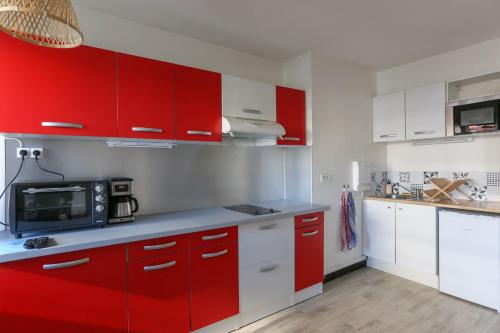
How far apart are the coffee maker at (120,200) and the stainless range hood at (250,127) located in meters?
0.88

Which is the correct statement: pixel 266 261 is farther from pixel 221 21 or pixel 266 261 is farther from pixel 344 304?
pixel 221 21

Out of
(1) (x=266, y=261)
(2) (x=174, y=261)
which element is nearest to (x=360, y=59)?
(1) (x=266, y=261)

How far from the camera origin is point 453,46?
287 centimetres

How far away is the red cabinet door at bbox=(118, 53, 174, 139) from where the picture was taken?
1.93 m

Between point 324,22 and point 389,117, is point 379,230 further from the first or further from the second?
point 324,22

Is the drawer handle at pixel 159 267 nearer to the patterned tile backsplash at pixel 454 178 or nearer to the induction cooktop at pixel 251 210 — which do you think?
the induction cooktop at pixel 251 210

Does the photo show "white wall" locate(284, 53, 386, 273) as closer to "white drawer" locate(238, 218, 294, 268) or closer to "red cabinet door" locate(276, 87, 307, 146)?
"red cabinet door" locate(276, 87, 307, 146)

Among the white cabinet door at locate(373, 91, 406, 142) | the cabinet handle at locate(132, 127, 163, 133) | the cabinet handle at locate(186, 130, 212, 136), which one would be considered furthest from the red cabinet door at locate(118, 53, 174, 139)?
the white cabinet door at locate(373, 91, 406, 142)

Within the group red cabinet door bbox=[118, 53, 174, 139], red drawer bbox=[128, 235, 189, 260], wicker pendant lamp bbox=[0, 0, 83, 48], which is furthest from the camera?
red cabinet door bbox=[118, 53, 174, 139]

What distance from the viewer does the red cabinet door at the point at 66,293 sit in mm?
1414

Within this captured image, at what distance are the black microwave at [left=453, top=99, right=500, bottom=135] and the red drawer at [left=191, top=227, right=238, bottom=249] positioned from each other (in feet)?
8.06

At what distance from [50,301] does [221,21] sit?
2.25m

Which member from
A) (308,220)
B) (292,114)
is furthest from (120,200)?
(292,114)

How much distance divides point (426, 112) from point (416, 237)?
4.44 feet
